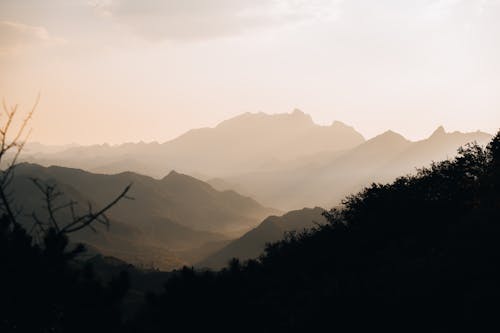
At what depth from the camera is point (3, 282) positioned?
718 cm

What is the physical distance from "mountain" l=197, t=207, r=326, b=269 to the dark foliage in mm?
87501

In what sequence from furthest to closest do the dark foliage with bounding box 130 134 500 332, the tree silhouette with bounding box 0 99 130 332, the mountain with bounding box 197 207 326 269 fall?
1. the mountain with bounding box 197 207 326 269
2. the dark foliage with bounding box 130 134 500 332
3. the tree silhouette with bounding box 0 99 130 332

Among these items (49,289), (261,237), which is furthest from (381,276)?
(261,237)

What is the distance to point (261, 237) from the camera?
15188cm

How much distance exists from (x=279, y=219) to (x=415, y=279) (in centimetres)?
14096

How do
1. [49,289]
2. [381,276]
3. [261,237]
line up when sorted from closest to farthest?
1. [49,289]
2. [381,276]
3. [261,237]

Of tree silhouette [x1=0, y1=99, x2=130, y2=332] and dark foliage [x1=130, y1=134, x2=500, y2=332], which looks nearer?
tree silhouette [x1=0, y1=99, x2=130, y2=332]

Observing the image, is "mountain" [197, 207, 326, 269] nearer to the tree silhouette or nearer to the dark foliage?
the dark foliage

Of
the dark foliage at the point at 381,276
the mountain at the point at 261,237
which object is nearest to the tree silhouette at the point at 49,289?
the dark foliage at the point at 381,276

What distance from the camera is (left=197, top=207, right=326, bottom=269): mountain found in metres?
141

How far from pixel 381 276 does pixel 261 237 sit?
12425cm

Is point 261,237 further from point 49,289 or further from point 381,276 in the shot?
point 49,289

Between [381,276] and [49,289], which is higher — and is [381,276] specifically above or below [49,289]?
below

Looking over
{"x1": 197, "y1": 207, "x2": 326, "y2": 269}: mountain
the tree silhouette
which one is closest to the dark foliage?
the tree silhouette
